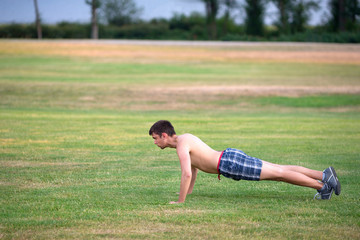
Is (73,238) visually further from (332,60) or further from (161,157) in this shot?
(332,60)

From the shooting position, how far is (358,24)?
60969 millimetres

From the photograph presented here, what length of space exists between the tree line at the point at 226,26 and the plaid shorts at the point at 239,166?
163 feet

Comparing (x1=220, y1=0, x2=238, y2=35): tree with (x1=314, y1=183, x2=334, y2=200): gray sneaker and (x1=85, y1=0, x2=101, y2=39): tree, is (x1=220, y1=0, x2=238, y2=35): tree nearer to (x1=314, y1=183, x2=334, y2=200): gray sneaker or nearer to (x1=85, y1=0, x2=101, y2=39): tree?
(x1=85, y1=0, x2=101, y2=39): tree

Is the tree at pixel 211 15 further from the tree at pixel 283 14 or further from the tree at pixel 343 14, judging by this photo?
the tree at pixel 343 14

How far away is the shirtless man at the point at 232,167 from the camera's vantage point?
6586mm

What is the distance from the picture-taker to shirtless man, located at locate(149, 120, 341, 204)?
21.6 feet

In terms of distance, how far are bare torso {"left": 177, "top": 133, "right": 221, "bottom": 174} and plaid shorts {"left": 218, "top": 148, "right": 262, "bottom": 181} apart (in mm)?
117

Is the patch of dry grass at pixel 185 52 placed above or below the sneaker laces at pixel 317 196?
above

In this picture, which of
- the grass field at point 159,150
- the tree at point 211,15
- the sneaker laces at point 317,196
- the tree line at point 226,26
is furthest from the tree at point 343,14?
the sneaker laces at point 317,196

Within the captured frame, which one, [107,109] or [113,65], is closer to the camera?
[107,109]

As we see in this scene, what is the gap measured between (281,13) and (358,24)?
9329 mm

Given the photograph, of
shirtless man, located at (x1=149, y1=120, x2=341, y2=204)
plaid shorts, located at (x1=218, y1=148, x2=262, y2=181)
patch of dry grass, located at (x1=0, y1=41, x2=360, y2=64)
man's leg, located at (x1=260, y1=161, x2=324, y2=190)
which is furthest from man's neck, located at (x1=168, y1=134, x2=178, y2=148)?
patch of dry grass, located at (x1=0, y1=41, x2=360, y2=64)

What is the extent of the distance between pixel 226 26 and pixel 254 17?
542 centimetres

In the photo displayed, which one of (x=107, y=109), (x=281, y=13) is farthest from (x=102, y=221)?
(x=281, y=13)
